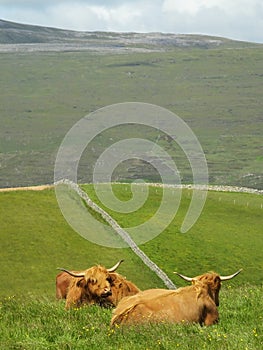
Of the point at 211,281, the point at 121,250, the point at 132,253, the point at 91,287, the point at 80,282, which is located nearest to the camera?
the point at 211,281

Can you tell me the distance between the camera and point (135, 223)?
191 ft

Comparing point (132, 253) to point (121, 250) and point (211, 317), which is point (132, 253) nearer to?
point (121, 250)

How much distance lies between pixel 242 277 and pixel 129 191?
17.4m

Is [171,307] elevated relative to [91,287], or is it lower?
elevated

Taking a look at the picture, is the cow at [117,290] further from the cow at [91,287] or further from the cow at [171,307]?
the cow at [171,307]

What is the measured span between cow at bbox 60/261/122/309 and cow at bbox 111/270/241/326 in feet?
8.66

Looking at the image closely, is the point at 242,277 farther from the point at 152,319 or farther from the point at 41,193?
the point at 152,319

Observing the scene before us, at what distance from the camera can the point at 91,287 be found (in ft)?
66.4

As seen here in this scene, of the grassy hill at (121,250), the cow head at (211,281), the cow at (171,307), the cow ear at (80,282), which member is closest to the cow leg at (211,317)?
the cow at (171,307)

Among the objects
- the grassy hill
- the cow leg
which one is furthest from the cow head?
the grassy hill

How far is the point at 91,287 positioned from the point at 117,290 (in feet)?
4.74

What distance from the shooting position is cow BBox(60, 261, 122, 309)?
65.4 ft

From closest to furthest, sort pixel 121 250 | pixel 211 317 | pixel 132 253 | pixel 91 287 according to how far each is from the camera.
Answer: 1. pixel 211 317
2. pixel 91 287
3. pixel 132 253
4. pixel 121 250

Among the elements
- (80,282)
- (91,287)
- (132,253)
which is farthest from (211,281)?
(132,253)
